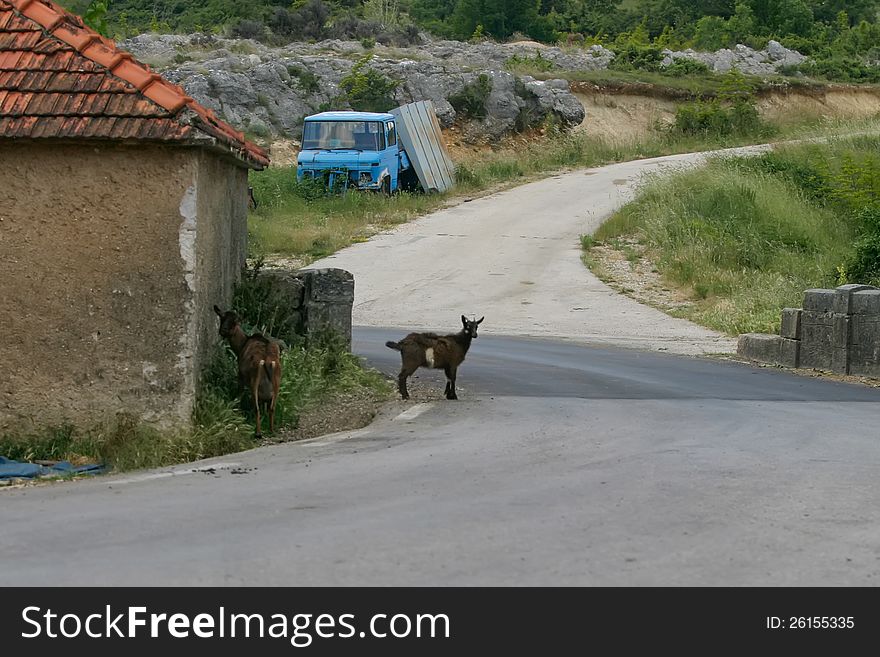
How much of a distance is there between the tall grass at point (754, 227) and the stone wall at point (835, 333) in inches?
140

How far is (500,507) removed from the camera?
7.84 meters

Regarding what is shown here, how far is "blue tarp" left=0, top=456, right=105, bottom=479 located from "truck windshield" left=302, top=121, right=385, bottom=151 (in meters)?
26.6

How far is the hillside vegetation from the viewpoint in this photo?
61.8 m

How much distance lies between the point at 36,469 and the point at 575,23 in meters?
77.7

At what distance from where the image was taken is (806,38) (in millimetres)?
76875

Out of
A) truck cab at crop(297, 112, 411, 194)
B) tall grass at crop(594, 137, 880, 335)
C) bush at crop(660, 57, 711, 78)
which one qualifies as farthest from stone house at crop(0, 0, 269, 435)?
bush at crop(660, 57, 711, 78)

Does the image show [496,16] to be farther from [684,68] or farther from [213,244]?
[213,244]

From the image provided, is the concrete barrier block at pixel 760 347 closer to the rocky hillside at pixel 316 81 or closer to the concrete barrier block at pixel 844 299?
the concrete barrier block at pixel 844 299

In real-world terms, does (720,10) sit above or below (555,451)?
above

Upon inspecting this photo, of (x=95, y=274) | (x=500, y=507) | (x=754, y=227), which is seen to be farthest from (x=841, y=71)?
(x=500, y=507)

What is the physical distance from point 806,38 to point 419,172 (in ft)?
150

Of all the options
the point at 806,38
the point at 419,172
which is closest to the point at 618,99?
the point at 419,172

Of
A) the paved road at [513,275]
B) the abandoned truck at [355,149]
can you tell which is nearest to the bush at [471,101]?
the paved road at [513,275]
